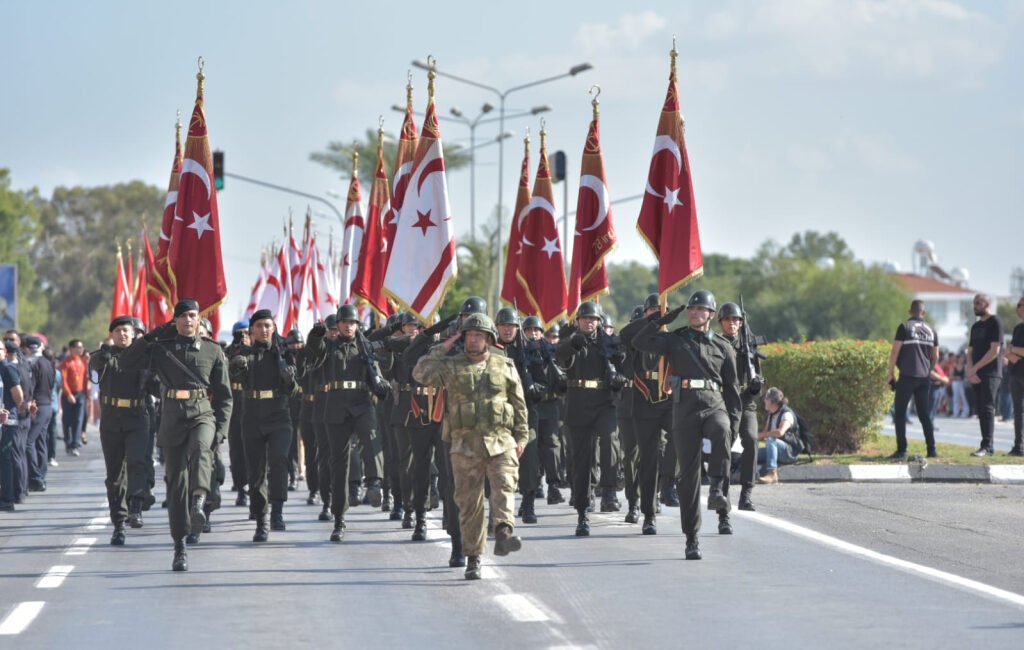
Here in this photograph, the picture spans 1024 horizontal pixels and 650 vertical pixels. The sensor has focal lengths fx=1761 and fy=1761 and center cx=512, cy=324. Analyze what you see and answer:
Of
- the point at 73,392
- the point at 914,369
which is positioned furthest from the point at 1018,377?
the point at 73,392

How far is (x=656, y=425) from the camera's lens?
49.6 feet

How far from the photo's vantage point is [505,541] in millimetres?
11414

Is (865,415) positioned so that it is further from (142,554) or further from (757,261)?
(757,261)

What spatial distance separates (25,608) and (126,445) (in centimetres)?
423

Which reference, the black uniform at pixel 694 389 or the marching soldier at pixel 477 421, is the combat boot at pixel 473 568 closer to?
the marching soldier at pixel 477 421

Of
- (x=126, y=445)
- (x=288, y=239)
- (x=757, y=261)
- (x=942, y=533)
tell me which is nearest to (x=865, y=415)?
(x=942, y=533)

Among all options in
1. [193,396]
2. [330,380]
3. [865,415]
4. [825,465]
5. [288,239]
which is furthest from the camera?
[288,239]

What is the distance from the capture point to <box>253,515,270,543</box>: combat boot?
47.8ft

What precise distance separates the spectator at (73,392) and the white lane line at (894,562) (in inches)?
710

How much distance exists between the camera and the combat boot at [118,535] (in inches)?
575

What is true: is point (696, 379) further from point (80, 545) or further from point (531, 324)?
point (80, 545)

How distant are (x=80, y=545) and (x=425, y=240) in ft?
15.1

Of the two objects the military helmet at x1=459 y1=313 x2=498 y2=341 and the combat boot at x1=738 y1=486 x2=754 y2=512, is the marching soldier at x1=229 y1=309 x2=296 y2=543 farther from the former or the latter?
the combat boot at x1=738 y1=486 x2=754 y2=512

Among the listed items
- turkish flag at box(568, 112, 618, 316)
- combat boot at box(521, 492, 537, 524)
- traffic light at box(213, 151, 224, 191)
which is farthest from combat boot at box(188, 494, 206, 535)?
traffic light at box(213, 151, 224, 191)
